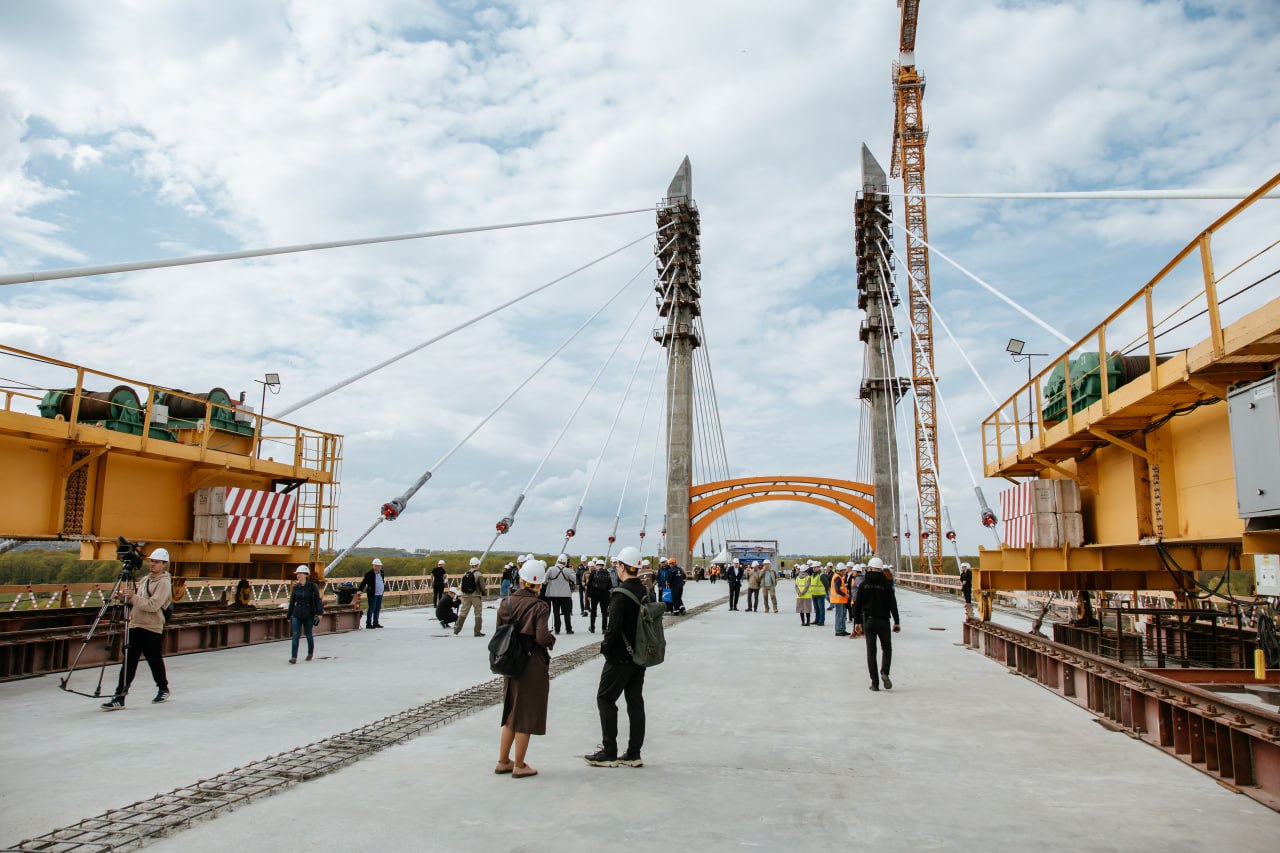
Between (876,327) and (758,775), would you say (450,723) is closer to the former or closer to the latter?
(758,775)

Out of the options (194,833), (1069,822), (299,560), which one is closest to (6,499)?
(299,560)

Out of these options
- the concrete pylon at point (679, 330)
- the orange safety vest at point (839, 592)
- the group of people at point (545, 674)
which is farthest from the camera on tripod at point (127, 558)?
the concrete pylon at point (679, 330)

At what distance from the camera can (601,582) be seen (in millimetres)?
17250

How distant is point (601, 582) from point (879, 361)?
33611mm

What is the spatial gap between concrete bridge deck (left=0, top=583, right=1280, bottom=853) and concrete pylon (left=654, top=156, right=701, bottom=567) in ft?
98.5

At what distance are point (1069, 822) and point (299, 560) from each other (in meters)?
14.5

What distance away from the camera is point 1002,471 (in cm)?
1282

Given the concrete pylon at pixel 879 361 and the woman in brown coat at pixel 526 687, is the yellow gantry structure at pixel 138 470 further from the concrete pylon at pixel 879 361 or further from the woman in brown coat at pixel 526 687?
the concrete pylon at pixel 879 361

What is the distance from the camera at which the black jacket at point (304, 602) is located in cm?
1277

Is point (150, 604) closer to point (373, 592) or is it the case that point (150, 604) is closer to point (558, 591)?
point (558, 591)

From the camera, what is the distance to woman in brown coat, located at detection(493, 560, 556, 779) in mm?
5988

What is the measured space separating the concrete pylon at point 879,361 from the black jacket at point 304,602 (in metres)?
37.5

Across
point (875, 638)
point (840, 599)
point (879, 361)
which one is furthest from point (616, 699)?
point (879, 361)

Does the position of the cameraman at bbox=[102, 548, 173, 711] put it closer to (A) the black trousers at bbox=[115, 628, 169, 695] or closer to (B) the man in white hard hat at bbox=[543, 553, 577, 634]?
(A) the black trousers at bbox=[115, 628, 169, 695]
